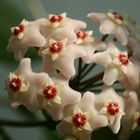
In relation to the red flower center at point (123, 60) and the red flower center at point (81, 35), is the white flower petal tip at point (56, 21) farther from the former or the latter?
the red flower center at point (123, 60)

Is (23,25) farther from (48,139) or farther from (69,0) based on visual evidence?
(69,0)

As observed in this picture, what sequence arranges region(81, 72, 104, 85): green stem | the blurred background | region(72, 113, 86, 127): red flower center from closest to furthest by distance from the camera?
region(72, 113, 86, 127): red flower center → region(81, 72, 104, 85): green stem → the blurred background

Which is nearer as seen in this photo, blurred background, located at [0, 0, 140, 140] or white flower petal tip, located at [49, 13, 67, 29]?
white flower petal tip, located at [49, 13, 67, 29]

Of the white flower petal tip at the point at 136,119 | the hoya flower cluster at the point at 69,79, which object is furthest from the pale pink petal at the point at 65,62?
the white flower petal tip at the point at 136,119

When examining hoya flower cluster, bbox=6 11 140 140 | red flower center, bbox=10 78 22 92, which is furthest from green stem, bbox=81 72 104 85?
red flower center, bbox=10 78 22 92

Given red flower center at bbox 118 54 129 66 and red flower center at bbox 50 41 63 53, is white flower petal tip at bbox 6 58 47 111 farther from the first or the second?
red flower center at bbox 118 54 129 66

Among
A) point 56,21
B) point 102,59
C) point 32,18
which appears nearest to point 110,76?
point 102,59
